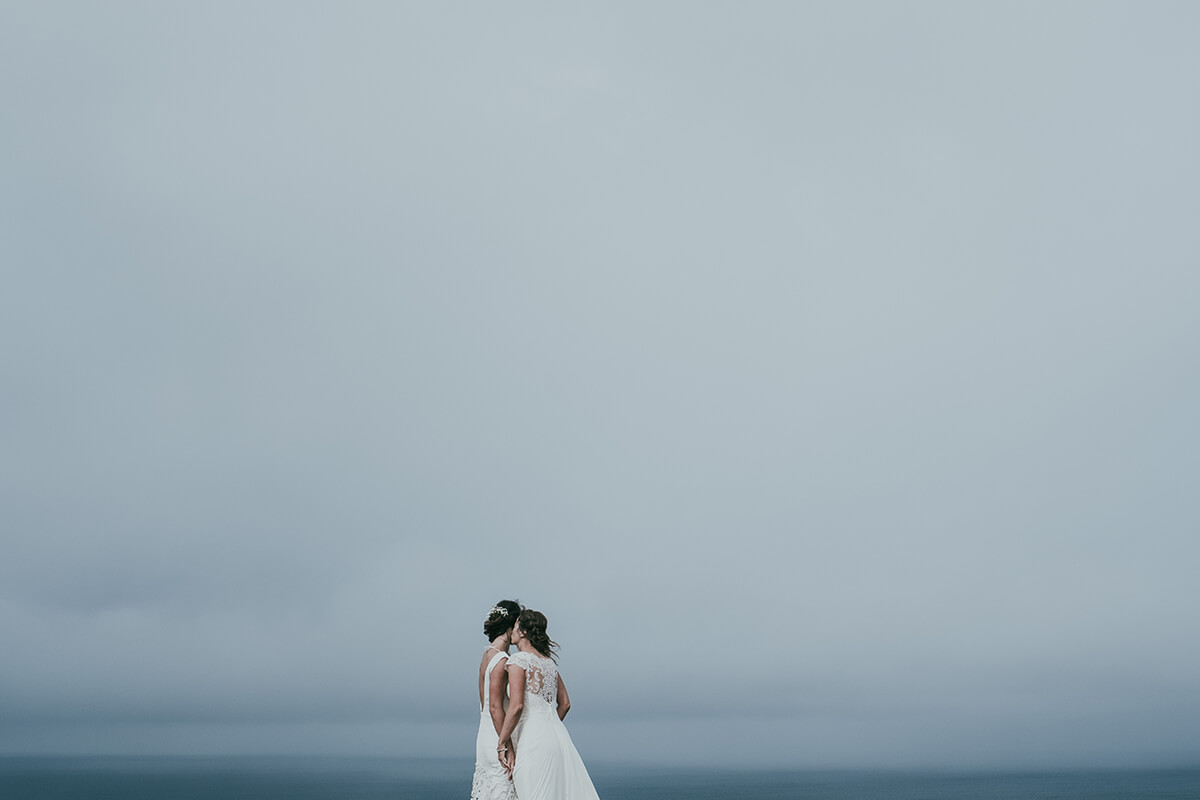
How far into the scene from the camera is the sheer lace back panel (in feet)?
36.6

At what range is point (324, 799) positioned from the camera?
199 metres

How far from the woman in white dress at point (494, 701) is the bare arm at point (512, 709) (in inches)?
5.7

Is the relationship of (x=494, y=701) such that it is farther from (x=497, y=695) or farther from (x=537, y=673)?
(x=537, y=673)

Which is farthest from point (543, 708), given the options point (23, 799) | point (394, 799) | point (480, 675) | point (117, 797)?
point (23, 799)

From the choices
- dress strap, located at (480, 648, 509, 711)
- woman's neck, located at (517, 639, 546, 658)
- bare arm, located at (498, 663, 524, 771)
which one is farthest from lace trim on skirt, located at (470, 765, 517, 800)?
woman's neck, located at (517, 639, 546, 658)

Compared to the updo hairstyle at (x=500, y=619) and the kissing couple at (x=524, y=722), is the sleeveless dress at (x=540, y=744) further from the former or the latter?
the updo hairstyle at (x=500, y=619)

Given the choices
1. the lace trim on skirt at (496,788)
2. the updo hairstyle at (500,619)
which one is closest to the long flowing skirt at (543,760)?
the lace trim on skirt at (496,788)

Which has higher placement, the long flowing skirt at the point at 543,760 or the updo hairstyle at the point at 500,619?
the updo hairstyle at the point at 500,619

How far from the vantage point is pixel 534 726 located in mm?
11352

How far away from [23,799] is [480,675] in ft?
764

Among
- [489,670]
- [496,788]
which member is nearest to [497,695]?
[489,670]

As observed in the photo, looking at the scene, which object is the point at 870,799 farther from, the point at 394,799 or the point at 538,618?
the point at 538,618

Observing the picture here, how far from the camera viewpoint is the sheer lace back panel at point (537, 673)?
36.6 feet

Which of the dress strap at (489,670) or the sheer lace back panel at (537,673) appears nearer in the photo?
the sheer lace back panel at (537,673)
